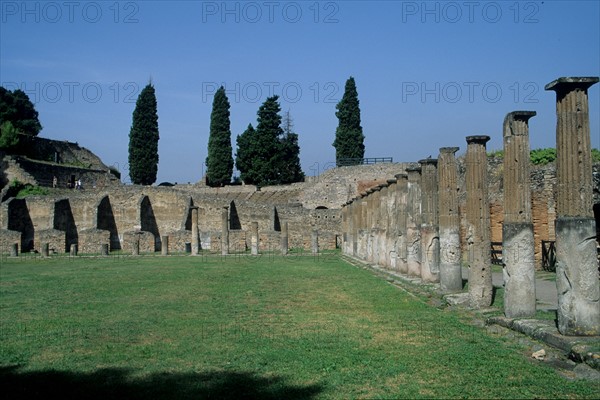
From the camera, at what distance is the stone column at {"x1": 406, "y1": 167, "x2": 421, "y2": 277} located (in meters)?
16.1

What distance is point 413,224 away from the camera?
53.8 feet

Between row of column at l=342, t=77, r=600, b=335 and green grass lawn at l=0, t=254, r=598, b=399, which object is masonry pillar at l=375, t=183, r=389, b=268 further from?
green grass lawn at l=0, t=254, r=598, b=399

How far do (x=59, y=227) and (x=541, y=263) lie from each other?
104 ft

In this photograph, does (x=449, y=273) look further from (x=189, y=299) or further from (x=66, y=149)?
(x=66, y=149)

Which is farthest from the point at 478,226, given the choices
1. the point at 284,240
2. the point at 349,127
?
the point at 349,127

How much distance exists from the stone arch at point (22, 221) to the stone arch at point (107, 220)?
4363mm

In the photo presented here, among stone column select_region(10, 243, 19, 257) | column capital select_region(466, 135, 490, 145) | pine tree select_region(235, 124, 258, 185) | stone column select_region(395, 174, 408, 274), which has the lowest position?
stone column select_region(10, 243, 19, 257)

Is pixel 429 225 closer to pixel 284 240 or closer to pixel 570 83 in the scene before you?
pixel 570 83

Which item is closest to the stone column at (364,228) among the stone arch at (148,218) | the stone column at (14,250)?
the stone arch at (148,218)

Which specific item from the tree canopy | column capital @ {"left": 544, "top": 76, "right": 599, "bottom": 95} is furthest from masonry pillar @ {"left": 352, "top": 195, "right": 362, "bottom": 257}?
the tree canopy

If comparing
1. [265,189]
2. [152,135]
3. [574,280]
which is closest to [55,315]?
[574,280]

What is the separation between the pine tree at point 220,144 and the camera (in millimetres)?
56188

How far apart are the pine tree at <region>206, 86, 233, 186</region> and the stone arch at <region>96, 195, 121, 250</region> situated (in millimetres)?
15121

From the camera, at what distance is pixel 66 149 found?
60875 millimetres
